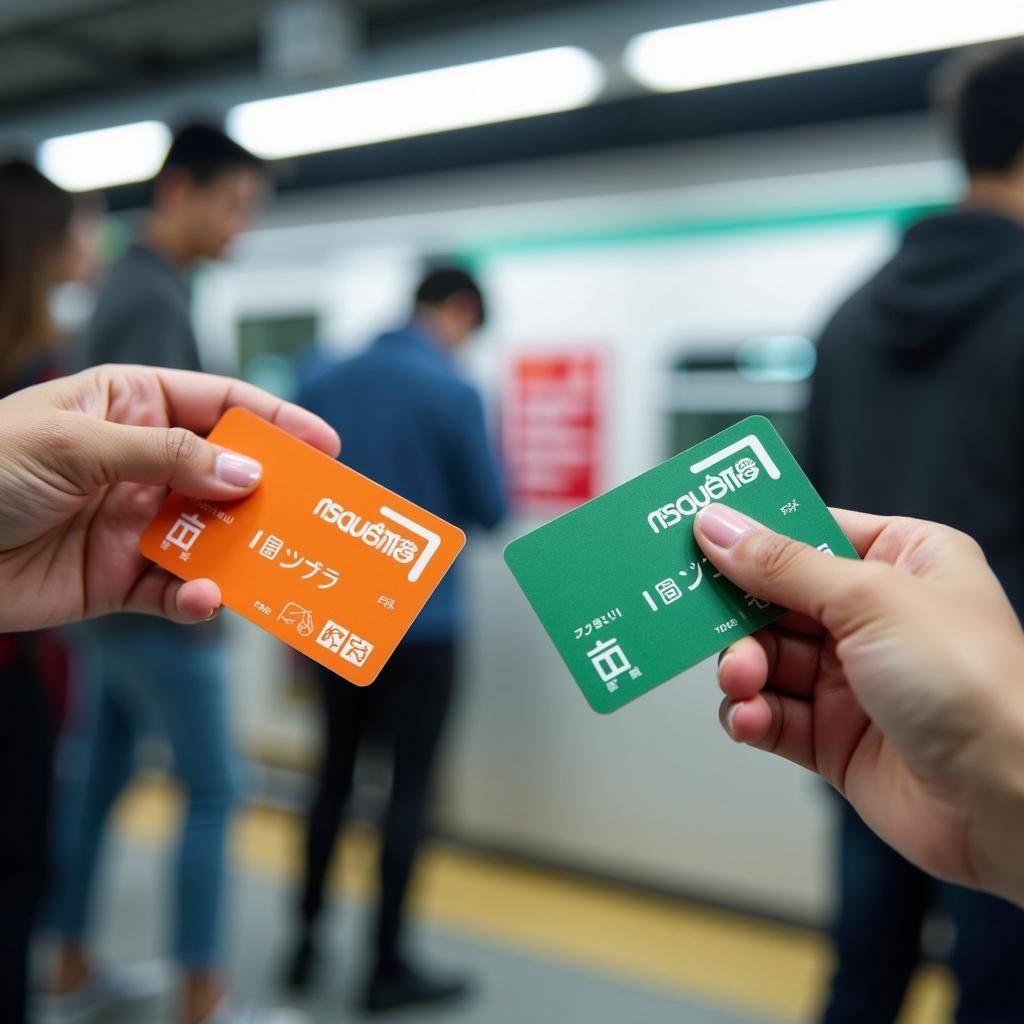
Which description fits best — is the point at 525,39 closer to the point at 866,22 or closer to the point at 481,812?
the point at 866,22

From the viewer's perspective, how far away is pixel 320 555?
0.73 meters

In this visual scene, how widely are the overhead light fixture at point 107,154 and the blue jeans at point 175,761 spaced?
1855 mm

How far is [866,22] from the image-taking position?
2092 millimetres

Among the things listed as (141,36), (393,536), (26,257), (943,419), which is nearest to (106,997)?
(26,257)

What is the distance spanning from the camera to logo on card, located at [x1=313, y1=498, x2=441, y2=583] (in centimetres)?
72

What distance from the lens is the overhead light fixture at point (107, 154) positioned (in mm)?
3201

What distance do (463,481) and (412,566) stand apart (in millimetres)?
1229

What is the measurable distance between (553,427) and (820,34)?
4.51ft

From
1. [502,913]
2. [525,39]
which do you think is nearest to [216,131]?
[525,39]

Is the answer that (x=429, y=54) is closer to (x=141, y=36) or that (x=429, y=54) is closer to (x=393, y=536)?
(x=141, y=36)

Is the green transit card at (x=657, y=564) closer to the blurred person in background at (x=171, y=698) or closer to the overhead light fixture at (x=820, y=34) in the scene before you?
the blurred person in background at (x=171, y=698)

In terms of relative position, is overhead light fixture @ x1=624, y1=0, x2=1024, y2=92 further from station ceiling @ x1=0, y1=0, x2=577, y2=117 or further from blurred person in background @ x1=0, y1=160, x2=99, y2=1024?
blurred person in background @ x1=0, y1=160, x2=99, y2=1024

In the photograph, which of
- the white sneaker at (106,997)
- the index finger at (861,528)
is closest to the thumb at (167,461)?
the index finger at (861,528)

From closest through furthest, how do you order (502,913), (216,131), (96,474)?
(96,474) → (216,131) → (502,913)
